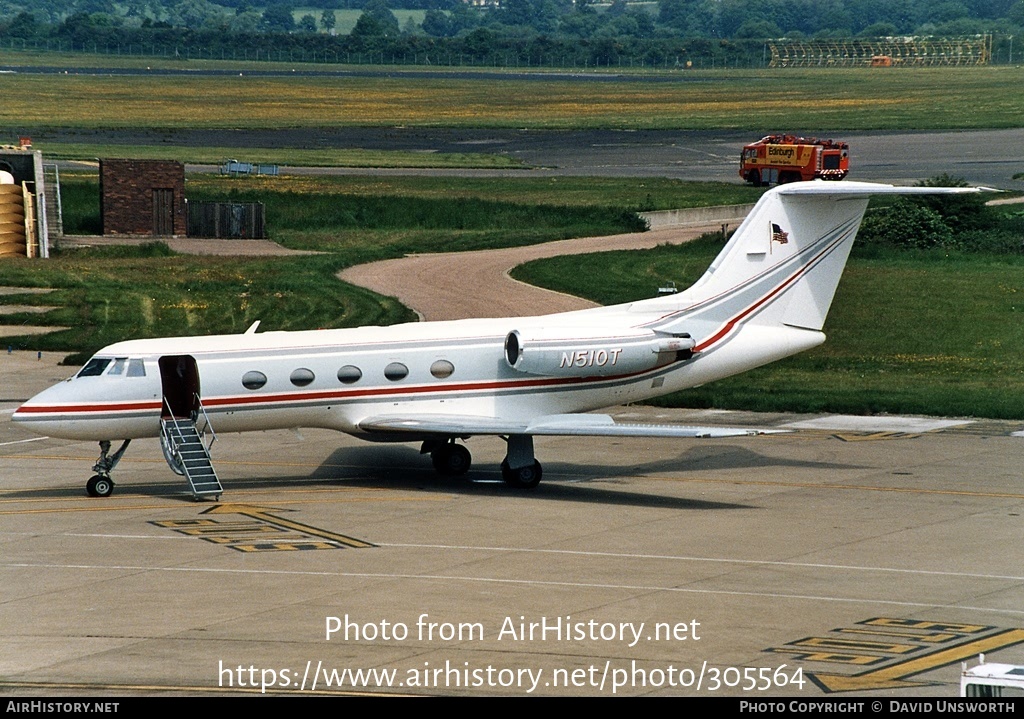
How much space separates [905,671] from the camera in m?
16.9

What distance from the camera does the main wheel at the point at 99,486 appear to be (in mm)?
27781

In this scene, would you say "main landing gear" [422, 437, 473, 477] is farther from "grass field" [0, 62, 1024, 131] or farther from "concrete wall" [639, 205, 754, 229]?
"grass field" [0, 62, 1024, 131]

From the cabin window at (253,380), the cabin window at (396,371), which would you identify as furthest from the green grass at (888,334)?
the cabin window at (253,380)

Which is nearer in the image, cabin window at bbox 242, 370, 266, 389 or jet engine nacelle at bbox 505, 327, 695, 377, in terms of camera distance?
cabin window at bbox 242, 370, 266, 389

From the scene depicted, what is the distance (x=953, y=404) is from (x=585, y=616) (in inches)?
786

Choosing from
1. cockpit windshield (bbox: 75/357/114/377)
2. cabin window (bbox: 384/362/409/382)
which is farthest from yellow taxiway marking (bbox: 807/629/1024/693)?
cockpit windshield (bbox: 75/357/114/377)

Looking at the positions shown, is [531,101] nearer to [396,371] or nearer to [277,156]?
[277,156]

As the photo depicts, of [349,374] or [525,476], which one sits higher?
[349,374]

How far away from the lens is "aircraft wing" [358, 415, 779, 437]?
27078 mm

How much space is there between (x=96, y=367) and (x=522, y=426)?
8132 mm

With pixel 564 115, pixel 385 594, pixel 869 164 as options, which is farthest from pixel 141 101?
pixel 385 594

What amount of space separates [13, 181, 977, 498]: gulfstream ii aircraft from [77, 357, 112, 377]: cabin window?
0.04 meters

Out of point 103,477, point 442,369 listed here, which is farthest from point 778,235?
point 103,477

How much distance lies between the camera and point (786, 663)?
17.3 metres
